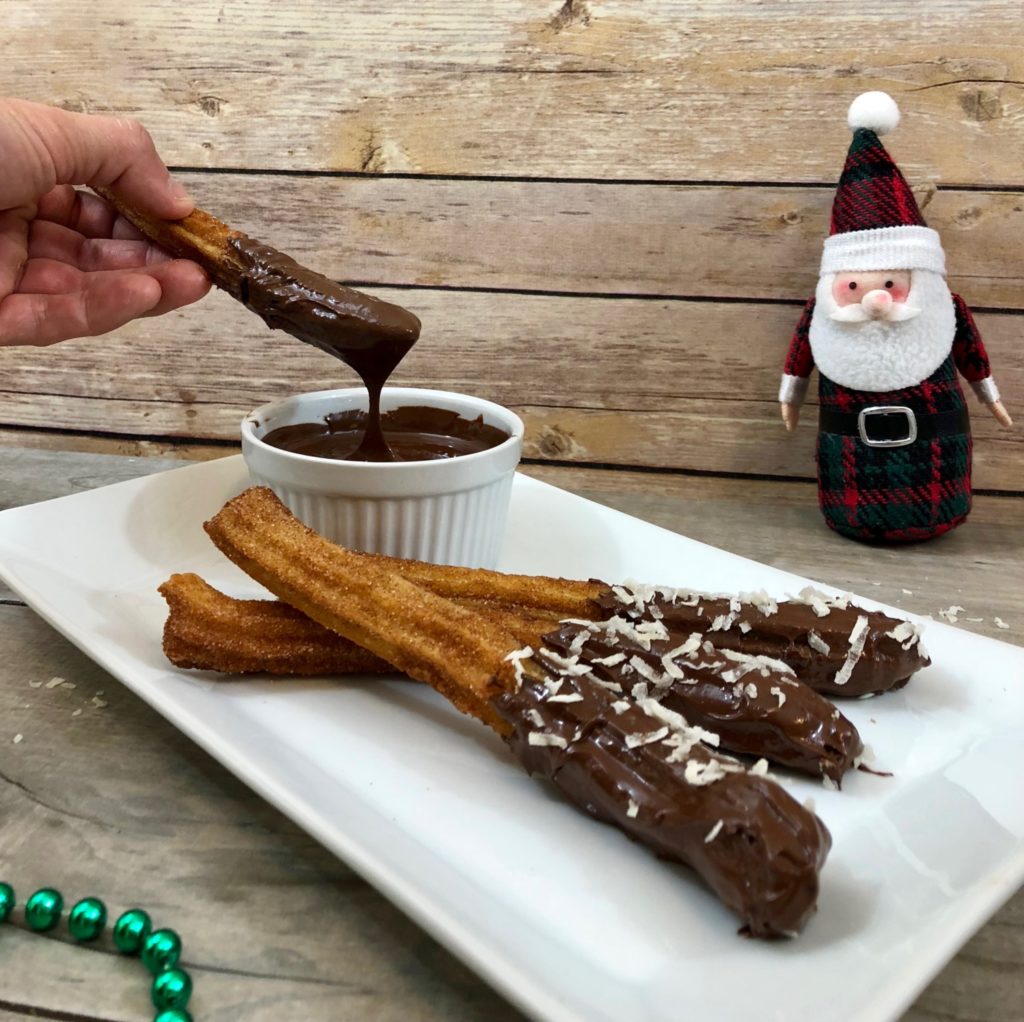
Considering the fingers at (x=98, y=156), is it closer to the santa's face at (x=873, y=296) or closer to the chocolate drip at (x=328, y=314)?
the chocolate drip at (x=328, y=314)

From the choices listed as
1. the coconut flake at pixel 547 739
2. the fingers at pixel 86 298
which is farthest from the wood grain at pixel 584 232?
the coconut flake at pixel 547 739

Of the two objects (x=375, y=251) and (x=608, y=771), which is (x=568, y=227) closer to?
(x=375, y=251)

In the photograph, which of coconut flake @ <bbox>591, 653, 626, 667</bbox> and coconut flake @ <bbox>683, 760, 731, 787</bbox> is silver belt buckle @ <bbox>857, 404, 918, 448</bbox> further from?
coconut flake @ <bbox>683, 760, 731, 787</bbox>

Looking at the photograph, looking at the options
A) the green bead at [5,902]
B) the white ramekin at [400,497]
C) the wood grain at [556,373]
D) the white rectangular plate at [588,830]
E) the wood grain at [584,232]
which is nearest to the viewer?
the white rectangular plate at [588,830]

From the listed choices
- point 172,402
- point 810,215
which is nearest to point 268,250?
point 172,402

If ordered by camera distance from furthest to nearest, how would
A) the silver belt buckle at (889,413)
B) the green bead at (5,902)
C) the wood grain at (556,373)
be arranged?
the wood grain at (556,373)
the silver belt buckle at (889,413)
the green bead at (5,902)

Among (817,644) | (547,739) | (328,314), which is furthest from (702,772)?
(328,314)
